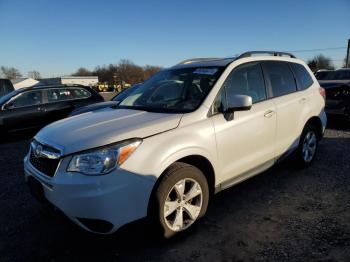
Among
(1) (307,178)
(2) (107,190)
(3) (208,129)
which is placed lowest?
(1) (307,178)

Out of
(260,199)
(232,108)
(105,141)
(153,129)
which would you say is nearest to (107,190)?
(105,141)

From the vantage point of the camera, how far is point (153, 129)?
113 inches

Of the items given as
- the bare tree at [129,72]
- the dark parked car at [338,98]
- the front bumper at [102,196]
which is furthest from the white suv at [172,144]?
the bare tree at [129,72]

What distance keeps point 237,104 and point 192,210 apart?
1.20 m

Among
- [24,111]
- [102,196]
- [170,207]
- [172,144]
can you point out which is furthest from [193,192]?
[24,111]

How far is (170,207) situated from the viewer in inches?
116

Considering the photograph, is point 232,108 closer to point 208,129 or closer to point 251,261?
point 208,129

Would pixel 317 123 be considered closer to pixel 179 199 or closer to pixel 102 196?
pixel 179 199

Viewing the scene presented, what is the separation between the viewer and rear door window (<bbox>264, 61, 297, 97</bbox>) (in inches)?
165

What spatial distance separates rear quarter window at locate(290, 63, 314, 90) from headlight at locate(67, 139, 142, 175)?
3187 millimetres

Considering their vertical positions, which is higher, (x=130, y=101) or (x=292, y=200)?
(x=130, y=101)

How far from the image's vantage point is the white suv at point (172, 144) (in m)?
2.61

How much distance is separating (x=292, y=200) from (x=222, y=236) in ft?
4.27

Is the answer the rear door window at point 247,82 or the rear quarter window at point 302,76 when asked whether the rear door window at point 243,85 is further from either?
the rear quarter window at point 302,76
